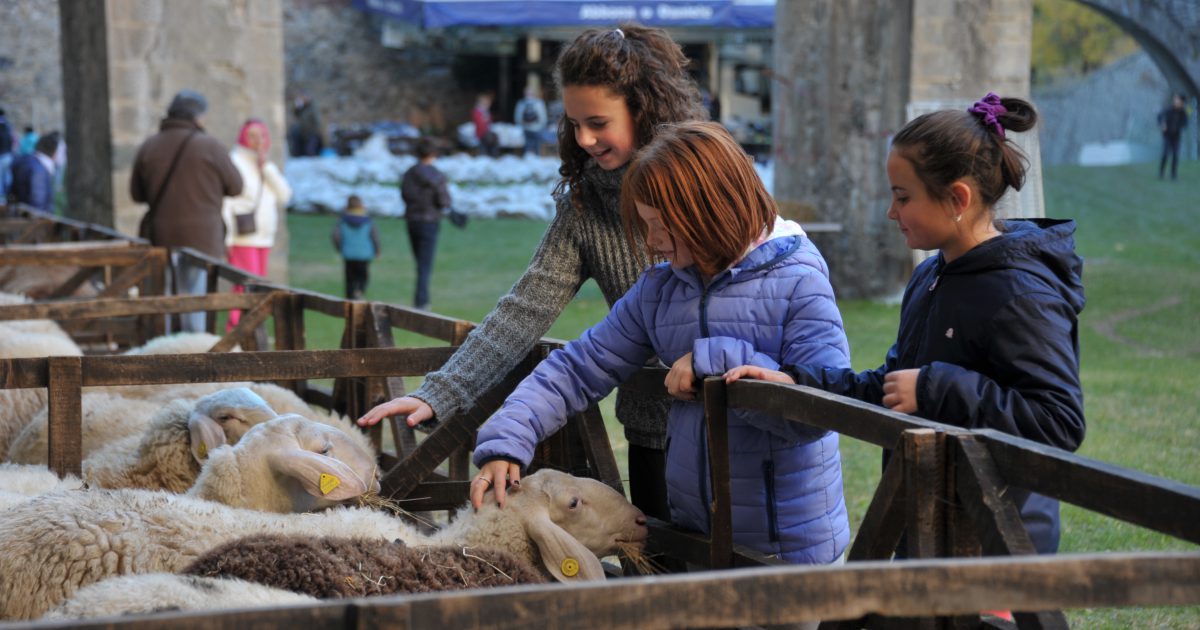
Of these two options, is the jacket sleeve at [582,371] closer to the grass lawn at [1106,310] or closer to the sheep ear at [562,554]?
the sheep ear at [562,554]

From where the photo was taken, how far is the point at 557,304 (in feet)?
10.4

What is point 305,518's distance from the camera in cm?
283

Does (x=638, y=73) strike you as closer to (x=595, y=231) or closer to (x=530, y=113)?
(x=595, y=231)

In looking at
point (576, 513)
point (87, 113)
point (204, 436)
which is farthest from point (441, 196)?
point (576, 513)

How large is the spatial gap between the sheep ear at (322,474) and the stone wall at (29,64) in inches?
1109

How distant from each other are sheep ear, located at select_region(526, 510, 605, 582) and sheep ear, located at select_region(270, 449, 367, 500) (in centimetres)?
56

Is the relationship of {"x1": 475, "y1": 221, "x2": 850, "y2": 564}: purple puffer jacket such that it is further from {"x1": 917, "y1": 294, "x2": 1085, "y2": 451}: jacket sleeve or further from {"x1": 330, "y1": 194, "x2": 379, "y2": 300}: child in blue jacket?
{"x1": 330, "y1": 194, "x2": 379, "y2": 300}: child in blue jacket

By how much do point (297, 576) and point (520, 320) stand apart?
105cm

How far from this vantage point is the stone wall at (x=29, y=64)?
28422 millimetres

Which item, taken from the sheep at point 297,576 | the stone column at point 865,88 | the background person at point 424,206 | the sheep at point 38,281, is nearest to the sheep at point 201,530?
the sheep at point 297,576

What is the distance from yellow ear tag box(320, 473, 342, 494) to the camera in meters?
2.96

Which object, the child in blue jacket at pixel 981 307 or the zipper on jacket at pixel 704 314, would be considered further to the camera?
the zipper on jacket at pixel 704 314

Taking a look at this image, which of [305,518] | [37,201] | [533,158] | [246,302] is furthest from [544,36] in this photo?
[305,518]

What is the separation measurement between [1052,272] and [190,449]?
235 centimetres
